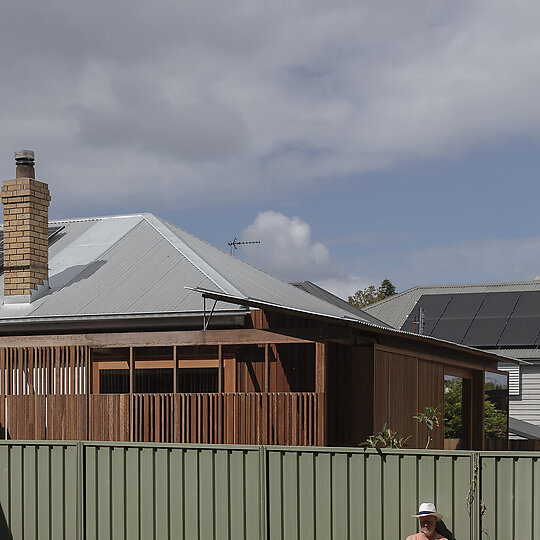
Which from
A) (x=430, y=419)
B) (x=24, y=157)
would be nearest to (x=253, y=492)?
(x=430, y=419)

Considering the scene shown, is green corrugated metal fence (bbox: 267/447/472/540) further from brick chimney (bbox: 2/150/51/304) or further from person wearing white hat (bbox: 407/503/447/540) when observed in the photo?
brick chimney (bbox: 2/150/51/304)

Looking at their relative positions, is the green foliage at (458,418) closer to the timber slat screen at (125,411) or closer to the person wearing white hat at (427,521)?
the timber slat screen at (125,411)

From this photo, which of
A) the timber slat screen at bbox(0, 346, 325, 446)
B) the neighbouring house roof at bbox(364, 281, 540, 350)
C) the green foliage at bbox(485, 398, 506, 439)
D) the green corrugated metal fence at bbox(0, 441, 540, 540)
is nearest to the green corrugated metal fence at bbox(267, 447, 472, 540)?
the green corrugated metal fence at bbox(0, 441, 540, 540)

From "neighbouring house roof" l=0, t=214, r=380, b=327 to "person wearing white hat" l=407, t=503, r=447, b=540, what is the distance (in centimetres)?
603

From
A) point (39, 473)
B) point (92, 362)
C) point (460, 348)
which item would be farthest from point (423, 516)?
point (460, 348)

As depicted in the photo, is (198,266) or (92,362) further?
(198,266)

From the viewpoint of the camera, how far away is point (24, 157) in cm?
1919

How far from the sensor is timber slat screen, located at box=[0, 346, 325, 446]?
14.6 m

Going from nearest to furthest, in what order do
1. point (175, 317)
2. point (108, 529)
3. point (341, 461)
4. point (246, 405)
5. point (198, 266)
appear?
point (341, 461), point (108, 529), point (246, 405), point (175, 317), point (198, 266)

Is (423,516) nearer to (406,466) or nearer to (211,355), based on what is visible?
(406,466)

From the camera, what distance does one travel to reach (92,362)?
16.8 metres

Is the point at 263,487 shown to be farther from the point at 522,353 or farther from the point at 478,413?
the point at 522,353

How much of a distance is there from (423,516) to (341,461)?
1108mm

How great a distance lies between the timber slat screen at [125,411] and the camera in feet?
48.0
